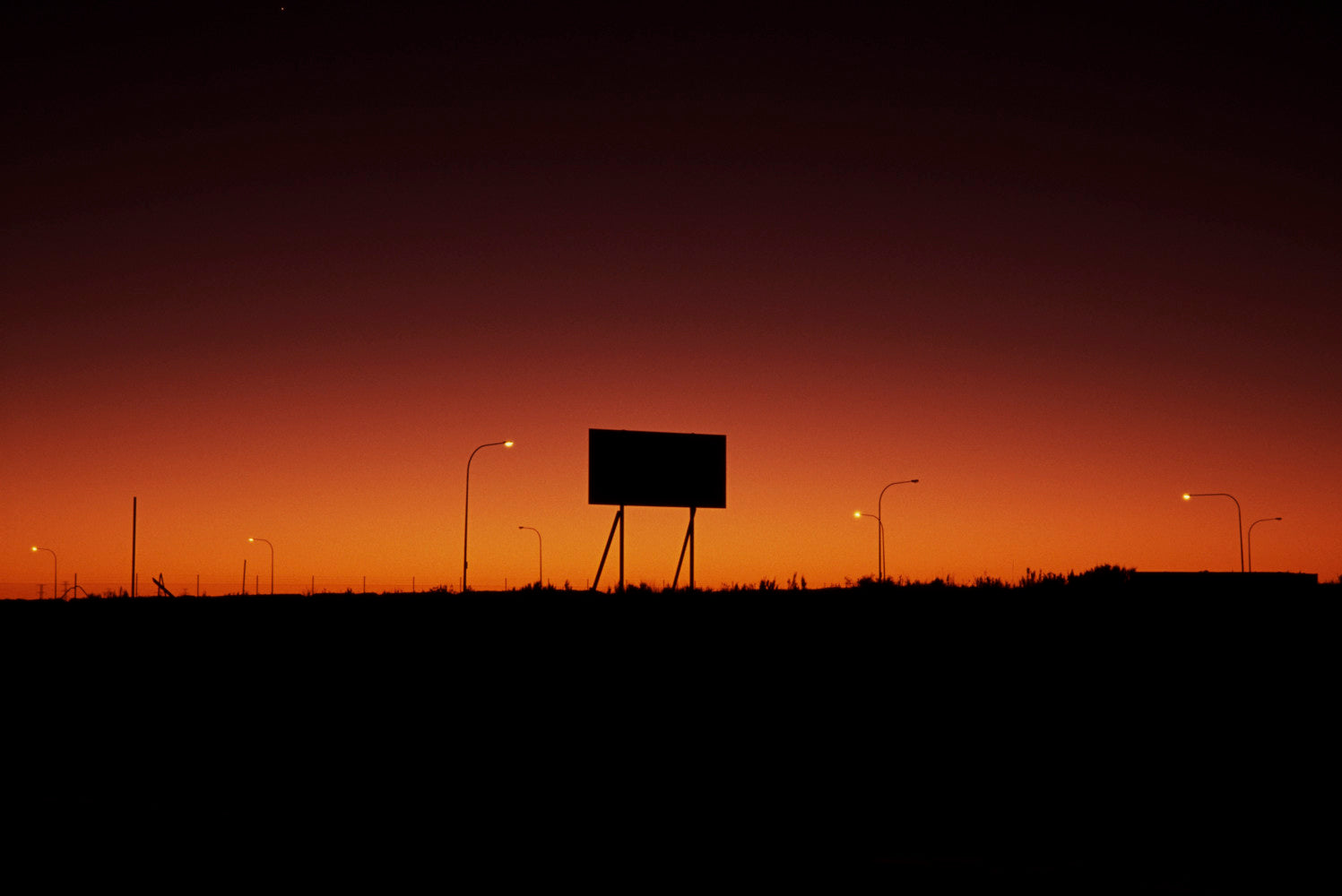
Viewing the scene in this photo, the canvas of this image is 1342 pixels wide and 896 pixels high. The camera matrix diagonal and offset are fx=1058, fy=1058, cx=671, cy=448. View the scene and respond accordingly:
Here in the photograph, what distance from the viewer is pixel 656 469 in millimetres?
46281

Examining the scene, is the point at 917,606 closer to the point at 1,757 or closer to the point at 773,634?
the point at 773,634

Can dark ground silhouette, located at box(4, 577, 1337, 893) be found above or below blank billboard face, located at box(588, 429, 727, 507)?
below

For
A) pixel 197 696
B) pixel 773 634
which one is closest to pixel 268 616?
pixel 197 696

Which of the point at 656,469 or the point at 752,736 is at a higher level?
the point at 656,469

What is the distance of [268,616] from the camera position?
29562mm

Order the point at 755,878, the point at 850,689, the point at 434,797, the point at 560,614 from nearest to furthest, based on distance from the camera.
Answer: the point at 755,878 → the point at 434,797 → the point at 850,689 → the point at 560,614

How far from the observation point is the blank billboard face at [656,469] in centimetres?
4553

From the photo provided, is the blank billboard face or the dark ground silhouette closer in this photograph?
the dark ground silhouette

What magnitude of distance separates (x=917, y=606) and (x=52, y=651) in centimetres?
2086

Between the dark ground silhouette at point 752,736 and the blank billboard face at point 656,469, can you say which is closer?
the dark ground silhouette at point 752,736

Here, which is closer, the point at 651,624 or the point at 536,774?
the point at 536,774

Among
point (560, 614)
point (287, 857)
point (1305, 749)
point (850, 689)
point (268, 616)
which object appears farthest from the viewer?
point (268, 616)

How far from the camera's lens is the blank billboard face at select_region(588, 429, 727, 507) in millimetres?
45531

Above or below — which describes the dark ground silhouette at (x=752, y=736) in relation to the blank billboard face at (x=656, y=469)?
below
